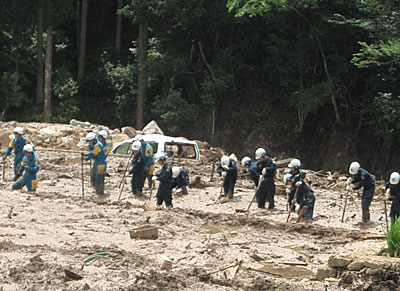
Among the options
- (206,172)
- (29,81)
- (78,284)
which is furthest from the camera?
(29,81)

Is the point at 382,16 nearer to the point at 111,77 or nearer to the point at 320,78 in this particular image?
the point at 320,78

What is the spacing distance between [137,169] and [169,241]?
634 centimetres

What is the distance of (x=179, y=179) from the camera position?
18.6 meters

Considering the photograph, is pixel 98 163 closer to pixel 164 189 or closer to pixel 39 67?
pixel 164 189

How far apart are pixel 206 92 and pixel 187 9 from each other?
4149 millimetres

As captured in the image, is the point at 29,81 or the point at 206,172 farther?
the point at 29,81

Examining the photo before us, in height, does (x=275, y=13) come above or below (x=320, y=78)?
above

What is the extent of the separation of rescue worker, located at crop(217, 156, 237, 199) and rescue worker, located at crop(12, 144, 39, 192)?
502 centimetres

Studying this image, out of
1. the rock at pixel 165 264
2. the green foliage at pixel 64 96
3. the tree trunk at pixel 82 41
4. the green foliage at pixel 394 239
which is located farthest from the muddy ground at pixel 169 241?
the tree trunk at pixel 82 41

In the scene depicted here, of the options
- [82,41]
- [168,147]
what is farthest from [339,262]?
[82,41]

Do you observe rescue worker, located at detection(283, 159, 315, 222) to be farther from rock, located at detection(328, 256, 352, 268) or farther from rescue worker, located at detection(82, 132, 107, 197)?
rock, located at detection(328, 256, 352, 268)

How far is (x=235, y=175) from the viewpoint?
62.0ft

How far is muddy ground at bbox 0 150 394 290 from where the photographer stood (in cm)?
913

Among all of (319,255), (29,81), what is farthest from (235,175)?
(29,81)
